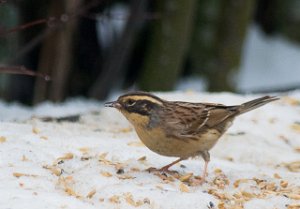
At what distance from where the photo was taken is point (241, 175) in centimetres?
660

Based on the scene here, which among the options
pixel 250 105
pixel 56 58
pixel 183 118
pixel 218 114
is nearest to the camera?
pixel 183 118

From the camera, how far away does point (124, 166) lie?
248 inches

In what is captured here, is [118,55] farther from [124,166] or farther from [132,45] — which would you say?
[124,166]

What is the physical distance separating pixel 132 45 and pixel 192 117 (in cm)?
523

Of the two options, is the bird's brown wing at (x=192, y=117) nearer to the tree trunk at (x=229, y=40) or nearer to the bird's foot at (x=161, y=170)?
the bird's foot at (x=161, y=170)

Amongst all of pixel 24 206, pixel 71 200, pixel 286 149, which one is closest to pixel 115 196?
pixel 71 200

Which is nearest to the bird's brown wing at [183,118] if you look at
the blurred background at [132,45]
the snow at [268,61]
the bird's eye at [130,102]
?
the bird's eye at [130,102]

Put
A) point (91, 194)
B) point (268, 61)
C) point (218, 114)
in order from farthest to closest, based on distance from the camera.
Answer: point (268, 61) → point (218, 114) → point (91, 194)

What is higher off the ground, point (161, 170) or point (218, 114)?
point (218, 114)

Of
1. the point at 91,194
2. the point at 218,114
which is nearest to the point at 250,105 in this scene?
the point at 218,114

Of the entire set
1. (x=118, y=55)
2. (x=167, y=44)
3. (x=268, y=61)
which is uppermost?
(x=167, y=44)

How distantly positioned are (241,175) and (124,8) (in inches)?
234

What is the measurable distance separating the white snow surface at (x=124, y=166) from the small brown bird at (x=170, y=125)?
0.76 feet

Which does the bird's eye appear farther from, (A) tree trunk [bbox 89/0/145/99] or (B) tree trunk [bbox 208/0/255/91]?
(B) tree trunk [bbox 208/0/255/91]
